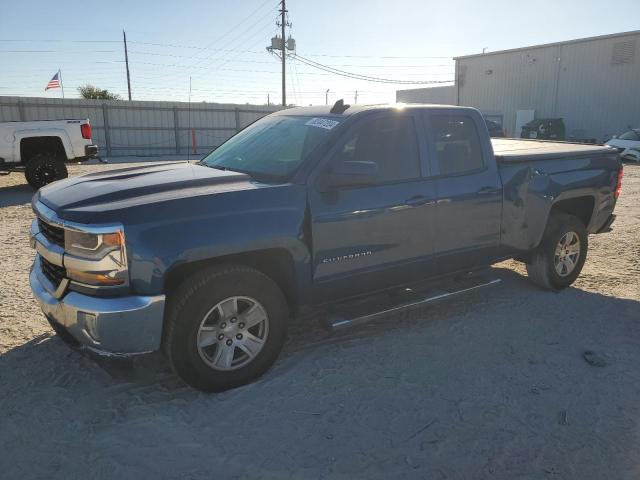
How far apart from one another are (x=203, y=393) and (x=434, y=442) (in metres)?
1.48

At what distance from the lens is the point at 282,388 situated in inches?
134

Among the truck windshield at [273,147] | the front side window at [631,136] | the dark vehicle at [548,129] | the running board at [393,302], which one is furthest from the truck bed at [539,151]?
the dark vehicle at [548,129]

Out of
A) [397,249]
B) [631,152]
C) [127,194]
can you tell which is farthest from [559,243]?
[631,152]

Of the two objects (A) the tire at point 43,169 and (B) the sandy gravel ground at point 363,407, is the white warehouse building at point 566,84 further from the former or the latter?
(B) the sandy gravel ground at point 363,407

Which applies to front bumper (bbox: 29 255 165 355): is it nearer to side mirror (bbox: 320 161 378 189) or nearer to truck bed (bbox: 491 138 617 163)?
side mirror (bbox: 320 161 378 189)

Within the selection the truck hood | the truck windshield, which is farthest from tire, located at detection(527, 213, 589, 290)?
the truck hood

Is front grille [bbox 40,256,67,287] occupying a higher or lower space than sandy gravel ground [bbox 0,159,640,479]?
higher

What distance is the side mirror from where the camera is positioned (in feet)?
11.2

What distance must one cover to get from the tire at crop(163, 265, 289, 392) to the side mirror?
2.56ft

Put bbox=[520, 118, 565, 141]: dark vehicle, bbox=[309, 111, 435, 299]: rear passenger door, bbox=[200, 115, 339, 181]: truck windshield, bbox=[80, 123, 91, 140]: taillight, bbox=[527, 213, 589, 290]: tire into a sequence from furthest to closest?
bbox=[520, 118, 565, 141]: dark vehicle < bbox=[80, 123, 91, 140]: taillight < bbox=[527, 213, 589, 290]: tire < bbox=[200, 115, 339, 181]: truck windshield < bbox=[309, 111, 435, 299]: rear passenger door

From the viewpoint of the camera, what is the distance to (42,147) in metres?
11.6

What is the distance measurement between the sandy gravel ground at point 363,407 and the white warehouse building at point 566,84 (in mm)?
28311

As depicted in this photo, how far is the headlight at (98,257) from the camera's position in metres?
2.87

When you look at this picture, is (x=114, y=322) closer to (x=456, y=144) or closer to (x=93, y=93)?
(x=456, y=144)
